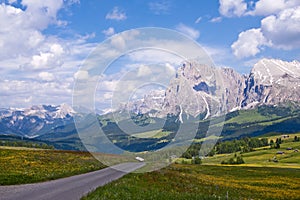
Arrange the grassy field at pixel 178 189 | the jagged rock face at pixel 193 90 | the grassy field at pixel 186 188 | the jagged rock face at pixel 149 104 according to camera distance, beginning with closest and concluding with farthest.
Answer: the grassy field at pixel 178 189 → the grassy field at pixel 186 188 → the jagged rock face at pixel 193 90 → the jagged rock face at pixel 149 104

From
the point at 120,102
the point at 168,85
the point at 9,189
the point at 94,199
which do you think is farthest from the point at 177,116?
the point at 9,189

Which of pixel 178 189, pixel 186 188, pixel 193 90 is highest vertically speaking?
pixel 193 90

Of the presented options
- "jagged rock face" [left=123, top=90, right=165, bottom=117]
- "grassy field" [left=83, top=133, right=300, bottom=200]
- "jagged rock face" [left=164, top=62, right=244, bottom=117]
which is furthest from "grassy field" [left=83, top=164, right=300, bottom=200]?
"jagged rock face" [left=164, top=62, right=244, bottom=117]

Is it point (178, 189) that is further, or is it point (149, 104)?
point (149, 104)

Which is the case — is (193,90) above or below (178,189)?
above

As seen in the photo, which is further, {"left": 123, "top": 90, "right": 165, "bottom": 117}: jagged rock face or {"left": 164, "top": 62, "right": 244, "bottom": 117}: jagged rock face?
{"left": 123, "top": 90, "right": 165, "bottom": 117}: jagged rock face

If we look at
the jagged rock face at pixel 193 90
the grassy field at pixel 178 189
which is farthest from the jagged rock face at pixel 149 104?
the grassy field at pixel 178 189

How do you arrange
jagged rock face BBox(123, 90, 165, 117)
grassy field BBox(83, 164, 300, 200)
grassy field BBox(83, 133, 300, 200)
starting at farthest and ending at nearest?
jagged rock face BBox(123, 90, 165, 117)
grassy field BBox(83, 133, 300, 200)
grassy field BBox(83, 164, 300, 200)

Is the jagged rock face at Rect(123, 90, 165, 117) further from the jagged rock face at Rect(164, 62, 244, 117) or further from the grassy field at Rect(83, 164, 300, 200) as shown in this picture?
the grassy field at Rect(83, 164, 300, 200)

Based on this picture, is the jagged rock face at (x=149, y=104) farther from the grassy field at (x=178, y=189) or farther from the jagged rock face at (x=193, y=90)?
the grassy field at (x=178, y=189)

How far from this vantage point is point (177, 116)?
2741cm

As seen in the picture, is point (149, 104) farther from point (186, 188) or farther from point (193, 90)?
point (186, 188)

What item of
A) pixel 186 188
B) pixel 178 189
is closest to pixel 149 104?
pixel 178 189

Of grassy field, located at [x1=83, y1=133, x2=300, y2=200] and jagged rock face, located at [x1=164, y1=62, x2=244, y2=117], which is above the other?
jagged rock face, located at [x1=164, y1=62, x2=244, y2=117]
